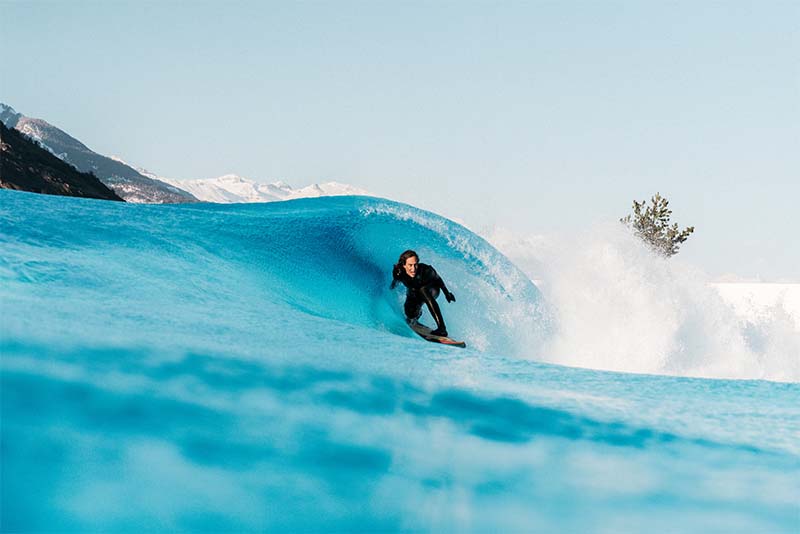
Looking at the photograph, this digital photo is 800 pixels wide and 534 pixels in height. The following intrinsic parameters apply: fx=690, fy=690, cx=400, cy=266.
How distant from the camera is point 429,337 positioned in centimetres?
734

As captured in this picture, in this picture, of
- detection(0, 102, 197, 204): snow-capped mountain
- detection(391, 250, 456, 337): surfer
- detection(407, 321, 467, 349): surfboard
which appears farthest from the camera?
detection(0, 102, 197, 204): snow-capped mountain

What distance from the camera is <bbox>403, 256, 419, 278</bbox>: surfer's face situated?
24.6 feet

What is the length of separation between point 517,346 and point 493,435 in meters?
6.30

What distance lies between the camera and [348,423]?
3.15 metres

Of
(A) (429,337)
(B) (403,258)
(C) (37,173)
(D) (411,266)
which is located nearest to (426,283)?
(D) (411,266)

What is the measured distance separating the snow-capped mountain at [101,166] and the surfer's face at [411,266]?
284 ft

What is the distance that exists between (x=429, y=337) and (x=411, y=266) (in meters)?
0.81

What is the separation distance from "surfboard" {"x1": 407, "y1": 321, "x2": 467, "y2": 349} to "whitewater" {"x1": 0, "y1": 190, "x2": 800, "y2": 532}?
4.81 ft

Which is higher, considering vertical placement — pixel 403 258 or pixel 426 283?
pixel 403 258

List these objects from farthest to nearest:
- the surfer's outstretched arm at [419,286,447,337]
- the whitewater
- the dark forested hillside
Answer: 1. the dark forested hillside
2. the surfer's outstretched arm at [419,286,447,337]
3. the whitewater

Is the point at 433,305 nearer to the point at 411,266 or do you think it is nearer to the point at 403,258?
the point at 411,266

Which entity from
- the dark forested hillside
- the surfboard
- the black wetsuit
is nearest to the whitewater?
the surfboard

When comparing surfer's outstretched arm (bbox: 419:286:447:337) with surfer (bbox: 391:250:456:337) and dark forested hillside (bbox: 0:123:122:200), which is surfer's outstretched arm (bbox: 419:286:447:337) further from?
dark forested hillside (bbox: 0:123:122:200)

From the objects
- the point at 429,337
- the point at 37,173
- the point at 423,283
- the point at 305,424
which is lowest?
the point at 305,424
